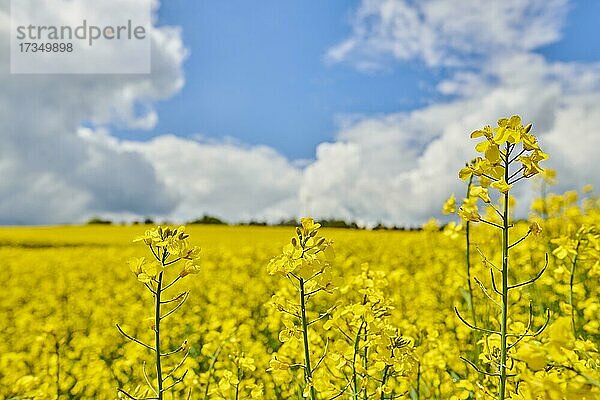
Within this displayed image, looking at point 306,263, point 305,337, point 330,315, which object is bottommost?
point 330,315

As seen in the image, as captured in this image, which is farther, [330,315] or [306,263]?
[330,315]

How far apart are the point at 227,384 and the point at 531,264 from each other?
5.37 m

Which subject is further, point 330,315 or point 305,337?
point 330,315

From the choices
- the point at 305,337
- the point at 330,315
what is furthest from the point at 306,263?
the point at 330,315

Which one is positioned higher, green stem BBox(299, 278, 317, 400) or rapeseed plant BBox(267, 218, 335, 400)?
rapeseed plant BBox(267, 218, 335, 400)

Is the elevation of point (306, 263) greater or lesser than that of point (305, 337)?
greater

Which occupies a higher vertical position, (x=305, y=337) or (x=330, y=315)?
(x=305, y=337)


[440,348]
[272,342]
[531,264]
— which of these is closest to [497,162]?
[440,348]

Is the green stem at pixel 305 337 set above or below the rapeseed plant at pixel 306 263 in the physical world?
below

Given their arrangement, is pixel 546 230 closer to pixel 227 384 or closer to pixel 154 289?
pixel 227 384

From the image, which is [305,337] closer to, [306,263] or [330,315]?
[306,263]

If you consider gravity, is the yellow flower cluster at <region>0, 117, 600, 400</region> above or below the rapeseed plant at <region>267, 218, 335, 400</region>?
below

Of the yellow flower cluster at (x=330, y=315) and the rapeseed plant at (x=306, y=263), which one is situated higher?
the rapeseed plant at (x=306, y=263)

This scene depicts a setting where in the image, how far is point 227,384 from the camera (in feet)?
9.48
